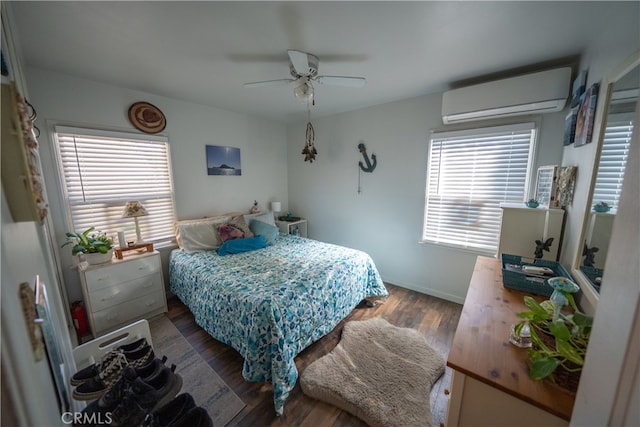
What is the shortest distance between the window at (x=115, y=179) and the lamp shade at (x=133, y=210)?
0.20 meters

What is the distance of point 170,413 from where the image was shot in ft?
2.92

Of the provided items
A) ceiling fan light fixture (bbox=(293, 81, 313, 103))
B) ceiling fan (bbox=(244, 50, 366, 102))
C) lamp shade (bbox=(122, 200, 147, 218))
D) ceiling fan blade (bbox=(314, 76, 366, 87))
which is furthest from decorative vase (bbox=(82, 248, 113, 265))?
ceiling fan blade (bbox=(314, 76, 366, 87))

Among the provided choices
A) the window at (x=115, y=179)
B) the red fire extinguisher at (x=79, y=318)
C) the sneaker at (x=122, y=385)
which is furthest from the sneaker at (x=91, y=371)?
the window at (x=115, y=179)

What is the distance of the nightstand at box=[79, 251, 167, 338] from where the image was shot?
2.04 m

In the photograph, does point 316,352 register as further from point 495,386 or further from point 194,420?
point 495,386

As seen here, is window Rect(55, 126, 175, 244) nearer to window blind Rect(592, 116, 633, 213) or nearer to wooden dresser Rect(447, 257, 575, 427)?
wooden dresser Rect(447, 257, 575, 427)

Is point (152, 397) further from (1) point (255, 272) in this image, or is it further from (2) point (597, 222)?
(2) point (597, 222)

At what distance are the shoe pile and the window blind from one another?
1933 mm

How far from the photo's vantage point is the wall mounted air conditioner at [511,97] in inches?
70.2

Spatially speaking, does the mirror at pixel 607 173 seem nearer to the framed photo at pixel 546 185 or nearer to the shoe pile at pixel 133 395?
the framed photo at pixel 546 185

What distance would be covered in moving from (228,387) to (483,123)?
129 inches

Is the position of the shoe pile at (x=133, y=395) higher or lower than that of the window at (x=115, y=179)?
lower

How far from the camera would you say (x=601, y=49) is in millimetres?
1393

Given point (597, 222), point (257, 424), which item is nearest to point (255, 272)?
point (257, 424)
